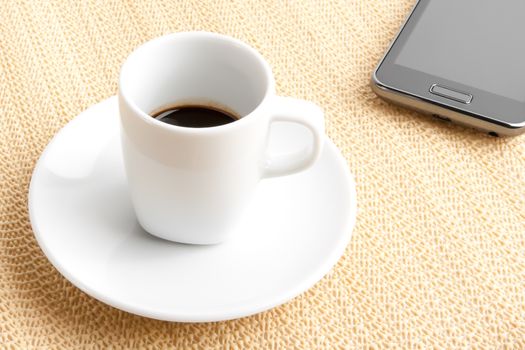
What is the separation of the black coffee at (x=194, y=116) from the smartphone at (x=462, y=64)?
22 cm

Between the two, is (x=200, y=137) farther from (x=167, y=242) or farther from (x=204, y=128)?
(x=167, y=242)

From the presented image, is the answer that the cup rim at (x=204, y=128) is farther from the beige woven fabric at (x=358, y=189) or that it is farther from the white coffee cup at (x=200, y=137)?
the beige woven fabric at (x=358, y=189)

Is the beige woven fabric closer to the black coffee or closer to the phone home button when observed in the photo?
the phone home button

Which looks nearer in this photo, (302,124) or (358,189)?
(302,124)

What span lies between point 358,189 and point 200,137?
0.76ft

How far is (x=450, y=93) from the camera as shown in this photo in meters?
0.71

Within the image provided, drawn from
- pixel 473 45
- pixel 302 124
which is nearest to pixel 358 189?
pixel 302 124

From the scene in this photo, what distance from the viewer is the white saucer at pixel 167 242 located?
0.49 m

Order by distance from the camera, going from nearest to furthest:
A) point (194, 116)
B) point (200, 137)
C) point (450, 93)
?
point (200, 137) → point (194, 116) → point (450, 93)

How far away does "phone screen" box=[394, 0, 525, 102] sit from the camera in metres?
0.73

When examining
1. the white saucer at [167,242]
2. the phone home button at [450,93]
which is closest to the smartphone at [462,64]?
the phone home button at [450,93]

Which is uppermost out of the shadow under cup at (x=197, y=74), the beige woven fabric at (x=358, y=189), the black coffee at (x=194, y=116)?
the shadow under cup at (x=197, y=74)

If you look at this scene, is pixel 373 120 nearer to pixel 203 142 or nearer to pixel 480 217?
pixel 480 217

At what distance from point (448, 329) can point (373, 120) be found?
254 mm
